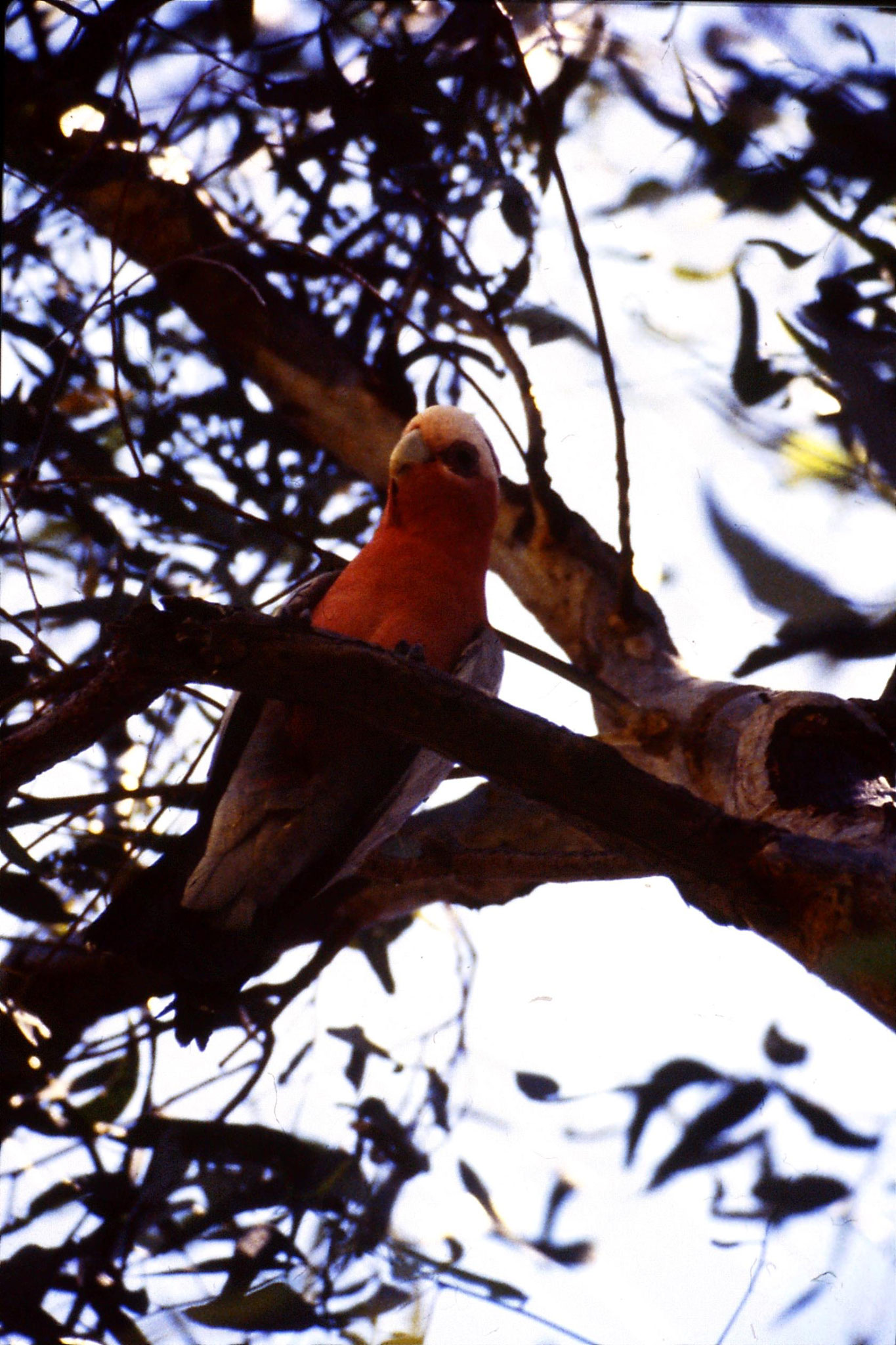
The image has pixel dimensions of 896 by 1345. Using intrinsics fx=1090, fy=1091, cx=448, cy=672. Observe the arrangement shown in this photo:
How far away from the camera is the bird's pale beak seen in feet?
5.82

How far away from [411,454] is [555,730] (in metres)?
0.82

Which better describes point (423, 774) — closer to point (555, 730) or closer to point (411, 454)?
point (555, 730)

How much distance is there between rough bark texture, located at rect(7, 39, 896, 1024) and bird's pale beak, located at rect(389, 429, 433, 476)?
0.35 meters

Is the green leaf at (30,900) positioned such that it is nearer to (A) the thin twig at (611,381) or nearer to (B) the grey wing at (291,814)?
(B) the grey wing at (291,814)

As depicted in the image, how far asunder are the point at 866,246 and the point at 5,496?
1.46 metres

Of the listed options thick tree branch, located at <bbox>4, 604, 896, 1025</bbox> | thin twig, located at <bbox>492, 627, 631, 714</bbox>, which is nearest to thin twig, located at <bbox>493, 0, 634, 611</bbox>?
thin twig, located at <bbox>492, 627, 631, 714</bbox>

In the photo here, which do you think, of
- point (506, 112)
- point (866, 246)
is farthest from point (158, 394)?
point (866, 246)

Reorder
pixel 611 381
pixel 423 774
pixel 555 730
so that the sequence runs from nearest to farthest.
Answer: pixel 555 730
pixel 423 774
pixel 611 381

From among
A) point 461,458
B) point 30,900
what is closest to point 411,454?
point 461,458

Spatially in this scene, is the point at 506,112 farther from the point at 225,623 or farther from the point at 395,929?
the point at 395,929

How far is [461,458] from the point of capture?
1.79 meters

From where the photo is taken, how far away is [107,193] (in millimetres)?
2168

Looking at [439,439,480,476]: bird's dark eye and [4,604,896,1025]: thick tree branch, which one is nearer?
[4,604,896,1025]: thick tree branch

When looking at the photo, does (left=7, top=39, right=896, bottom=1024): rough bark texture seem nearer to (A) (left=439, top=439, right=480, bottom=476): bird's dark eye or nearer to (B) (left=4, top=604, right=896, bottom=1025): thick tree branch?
(B) (left=4, top=604, right=896, bottom=1025): thick tree branch
